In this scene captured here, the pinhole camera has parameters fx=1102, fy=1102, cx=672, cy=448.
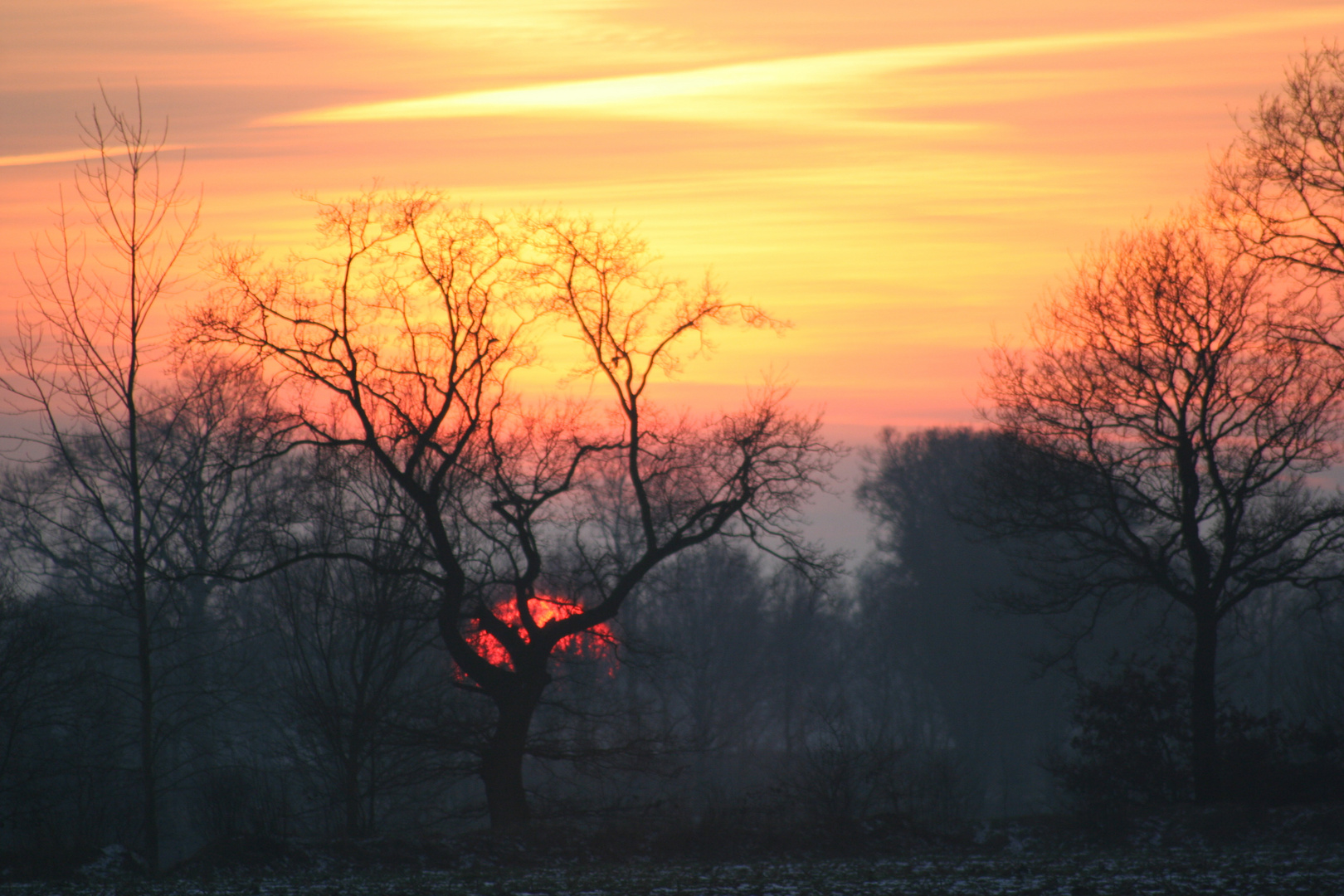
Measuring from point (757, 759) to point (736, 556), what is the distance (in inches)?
403

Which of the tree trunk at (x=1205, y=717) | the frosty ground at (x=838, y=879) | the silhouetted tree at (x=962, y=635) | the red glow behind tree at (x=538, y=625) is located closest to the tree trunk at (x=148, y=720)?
the frosty ground at (x=838, y=879)

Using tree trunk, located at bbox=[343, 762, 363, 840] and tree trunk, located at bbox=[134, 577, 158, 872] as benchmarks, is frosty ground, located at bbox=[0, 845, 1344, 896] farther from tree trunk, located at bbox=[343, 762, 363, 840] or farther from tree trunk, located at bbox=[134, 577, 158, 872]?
tree trunk, located at bbox=[343, 762, 363, 840]

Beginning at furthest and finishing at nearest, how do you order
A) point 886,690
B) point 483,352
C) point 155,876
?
point 886,690
point 483,352
point 155,876

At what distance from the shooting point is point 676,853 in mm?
14750

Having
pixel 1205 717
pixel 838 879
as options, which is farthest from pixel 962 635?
pixel 838 879

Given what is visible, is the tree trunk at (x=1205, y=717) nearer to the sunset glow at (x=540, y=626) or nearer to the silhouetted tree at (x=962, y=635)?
the sunset glow at (x=540, y=626)

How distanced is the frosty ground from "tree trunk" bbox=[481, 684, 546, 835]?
454cm

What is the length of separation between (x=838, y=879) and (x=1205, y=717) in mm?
9814

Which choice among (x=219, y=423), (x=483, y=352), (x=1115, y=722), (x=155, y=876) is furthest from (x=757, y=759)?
(x=155, y=876)

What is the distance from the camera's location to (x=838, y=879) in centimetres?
1116

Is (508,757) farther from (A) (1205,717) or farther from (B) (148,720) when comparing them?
(A) (1205,717)

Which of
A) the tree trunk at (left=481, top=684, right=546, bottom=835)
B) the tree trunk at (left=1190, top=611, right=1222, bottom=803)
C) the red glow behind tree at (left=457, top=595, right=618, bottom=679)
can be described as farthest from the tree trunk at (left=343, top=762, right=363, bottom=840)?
the tree trunk at (left=1190, top=611, right=1222, bottom=803)

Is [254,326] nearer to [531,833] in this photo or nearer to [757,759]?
[531,833]

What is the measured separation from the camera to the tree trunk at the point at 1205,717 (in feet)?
58.1
